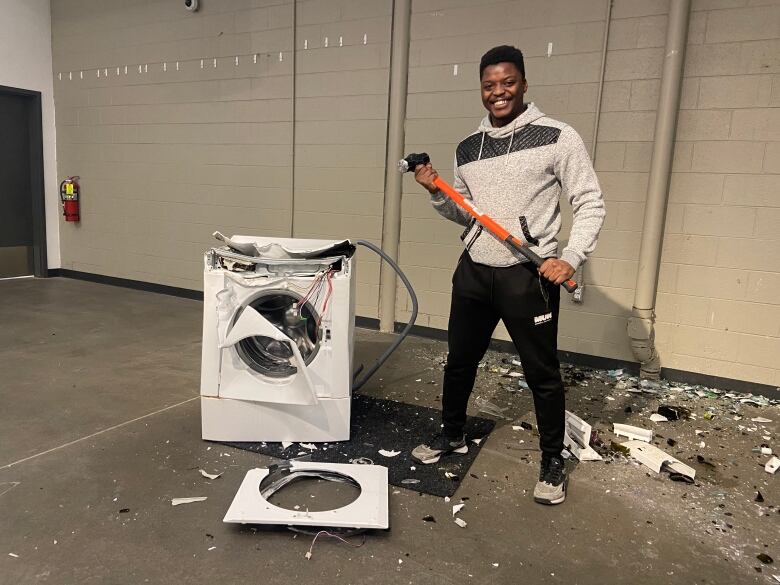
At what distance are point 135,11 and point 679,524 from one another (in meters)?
6.02

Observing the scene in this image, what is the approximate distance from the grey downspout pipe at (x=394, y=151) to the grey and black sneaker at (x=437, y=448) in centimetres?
205

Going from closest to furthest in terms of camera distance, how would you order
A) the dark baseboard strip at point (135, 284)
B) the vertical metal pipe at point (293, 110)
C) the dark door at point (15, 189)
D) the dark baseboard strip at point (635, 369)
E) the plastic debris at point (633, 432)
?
the plastic debris at point (633, 432)
the dark baseboard strip at point (635, 369)
the vertical metal pipe at point (293, 110)
the dark baseboard strip at point (135, 284)
the dark door at point (15, 189)

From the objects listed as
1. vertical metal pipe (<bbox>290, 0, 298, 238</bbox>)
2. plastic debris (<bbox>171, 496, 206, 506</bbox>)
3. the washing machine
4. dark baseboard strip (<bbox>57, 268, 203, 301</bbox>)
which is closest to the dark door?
dark baseboard strip (<bbox>57, 268, 203, 301</bbox>)

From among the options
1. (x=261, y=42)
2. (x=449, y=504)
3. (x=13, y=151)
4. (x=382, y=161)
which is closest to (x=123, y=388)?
(x=449, y=504)

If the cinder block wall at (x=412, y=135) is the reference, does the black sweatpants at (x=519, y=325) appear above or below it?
below

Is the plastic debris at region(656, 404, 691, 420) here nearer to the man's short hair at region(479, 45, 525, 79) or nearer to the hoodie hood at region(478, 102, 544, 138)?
the hoodie hood at region(478, 102, 544, 138)

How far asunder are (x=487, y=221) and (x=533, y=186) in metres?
0.20

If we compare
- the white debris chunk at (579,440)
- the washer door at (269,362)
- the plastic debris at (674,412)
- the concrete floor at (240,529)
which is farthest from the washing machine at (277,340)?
the plastic debris at (674,412)

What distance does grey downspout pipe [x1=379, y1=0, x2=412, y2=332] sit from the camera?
4.03 metres

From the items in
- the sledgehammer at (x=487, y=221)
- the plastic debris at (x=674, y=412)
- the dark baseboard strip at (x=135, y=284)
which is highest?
the sledgehammer at (x=487, y=221)

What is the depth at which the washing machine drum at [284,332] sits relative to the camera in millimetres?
2301

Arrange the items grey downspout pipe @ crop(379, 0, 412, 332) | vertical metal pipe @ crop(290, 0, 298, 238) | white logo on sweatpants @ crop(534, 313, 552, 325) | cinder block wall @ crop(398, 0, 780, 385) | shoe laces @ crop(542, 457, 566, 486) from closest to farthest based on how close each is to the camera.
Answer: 1. white logo on sweatpants @ crop(534, 313, 552, 325)
2. shoe laces @ crop(542, 457, 566, 486)
3. cinder block wall @ crop(398, 0, 780, 385)
4. grey downspout pipe @ crop(379, 0, 412, 332)
5. vertical metal pipe @ crop(290, 0, 298, 238)

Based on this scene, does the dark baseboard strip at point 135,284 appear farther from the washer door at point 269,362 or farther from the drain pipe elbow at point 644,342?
the drain pipe elbow at point 644,342

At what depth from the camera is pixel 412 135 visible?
162 inches
